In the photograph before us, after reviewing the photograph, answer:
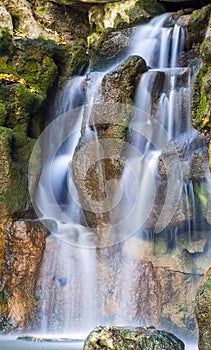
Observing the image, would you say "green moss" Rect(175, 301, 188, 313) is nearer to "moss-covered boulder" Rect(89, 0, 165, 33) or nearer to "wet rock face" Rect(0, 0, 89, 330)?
"wet rock face" Rect(0, 0, 89, 330)

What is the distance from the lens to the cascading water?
809cm

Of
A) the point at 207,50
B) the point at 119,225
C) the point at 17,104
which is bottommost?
the point at 119,225

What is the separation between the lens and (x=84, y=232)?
873 cm

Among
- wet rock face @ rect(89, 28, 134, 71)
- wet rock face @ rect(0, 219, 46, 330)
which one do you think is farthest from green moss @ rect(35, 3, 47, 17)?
wet rock face @ rect(0, 219, 46, 330)

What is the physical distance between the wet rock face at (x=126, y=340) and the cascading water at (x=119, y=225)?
3.57 metres

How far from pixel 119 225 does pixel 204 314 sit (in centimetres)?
434

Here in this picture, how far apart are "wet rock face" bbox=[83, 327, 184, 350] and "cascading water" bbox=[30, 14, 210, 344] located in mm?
3567

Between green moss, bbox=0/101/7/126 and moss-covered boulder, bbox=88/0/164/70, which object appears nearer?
green moss, bbox=0/101/7/126

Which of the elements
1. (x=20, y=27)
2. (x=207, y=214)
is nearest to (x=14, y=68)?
(x=20, y=27)

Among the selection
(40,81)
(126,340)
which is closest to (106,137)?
(40,81)

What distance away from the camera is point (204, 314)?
4.15 m

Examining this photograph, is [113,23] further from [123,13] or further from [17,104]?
[17,104]

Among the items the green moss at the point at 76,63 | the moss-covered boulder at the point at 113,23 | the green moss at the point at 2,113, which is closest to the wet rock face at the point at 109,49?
the moss-covered boulder at the point at 113,23

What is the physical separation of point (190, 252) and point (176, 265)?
1.07ft
